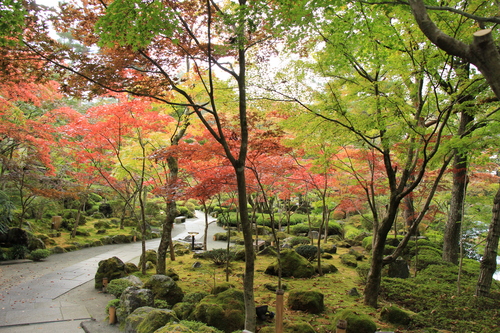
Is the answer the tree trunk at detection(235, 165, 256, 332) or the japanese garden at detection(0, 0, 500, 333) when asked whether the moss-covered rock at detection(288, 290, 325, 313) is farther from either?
the tree trunk at detection(235, 165, 256, 332)

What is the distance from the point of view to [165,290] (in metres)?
6.08

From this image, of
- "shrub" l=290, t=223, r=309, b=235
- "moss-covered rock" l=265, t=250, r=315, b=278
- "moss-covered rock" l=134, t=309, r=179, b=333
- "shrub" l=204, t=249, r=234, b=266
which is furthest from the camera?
"shrub" l=290, t=223, r=309, b=235

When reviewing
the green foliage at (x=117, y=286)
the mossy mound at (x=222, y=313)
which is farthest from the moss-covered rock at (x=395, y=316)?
the green foliage at (x=117, y=286)

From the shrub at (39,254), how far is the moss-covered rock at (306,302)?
9.35m

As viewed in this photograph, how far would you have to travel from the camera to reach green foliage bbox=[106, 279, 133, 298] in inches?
259

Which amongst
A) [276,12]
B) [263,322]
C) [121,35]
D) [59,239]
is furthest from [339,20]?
[59,239]

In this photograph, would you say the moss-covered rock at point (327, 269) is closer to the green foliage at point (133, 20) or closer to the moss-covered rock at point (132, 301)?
the moss-covered rock at point (132, 301)

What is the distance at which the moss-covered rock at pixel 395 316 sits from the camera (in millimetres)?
5035

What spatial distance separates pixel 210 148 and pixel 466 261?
1083 cm

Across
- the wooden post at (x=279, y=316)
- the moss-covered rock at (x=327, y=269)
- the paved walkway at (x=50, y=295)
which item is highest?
the wooden post at (x=279, y=316)

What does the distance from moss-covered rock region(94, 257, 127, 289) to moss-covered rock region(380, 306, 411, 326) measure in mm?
6422

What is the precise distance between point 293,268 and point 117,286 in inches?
189

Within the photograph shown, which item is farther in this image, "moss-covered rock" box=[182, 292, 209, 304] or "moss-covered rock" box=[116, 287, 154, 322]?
"moss-covered rock" box=[182, 292, 209, 304]

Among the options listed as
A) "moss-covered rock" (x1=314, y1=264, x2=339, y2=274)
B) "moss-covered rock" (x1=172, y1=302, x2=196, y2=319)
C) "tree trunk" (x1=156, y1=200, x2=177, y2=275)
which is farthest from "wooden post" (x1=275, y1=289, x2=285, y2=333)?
"moss-covered rock" (x1=314, y1=264, x2=339, y2=274)
